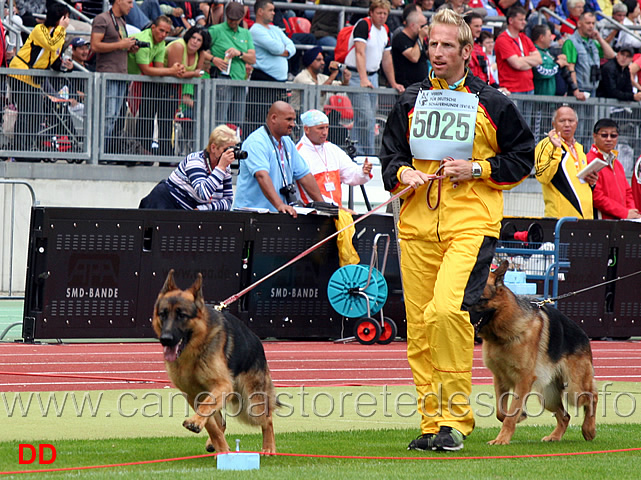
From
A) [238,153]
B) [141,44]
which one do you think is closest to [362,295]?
[238,153]

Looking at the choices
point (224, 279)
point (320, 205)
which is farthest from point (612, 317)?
point (224, 279)

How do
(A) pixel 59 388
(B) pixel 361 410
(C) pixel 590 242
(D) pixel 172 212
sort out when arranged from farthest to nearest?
Result: 1. (C) pixel 590 242
2. (D) pixel 172 212
3. (A) pixel 59 388
4. (B) pixel 361 410

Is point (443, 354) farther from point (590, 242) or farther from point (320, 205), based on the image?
point (590, 242)

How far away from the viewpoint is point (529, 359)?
7.37 m

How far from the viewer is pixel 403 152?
7.20 meters

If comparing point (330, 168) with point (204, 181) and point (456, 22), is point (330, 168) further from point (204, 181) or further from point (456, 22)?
point (456, 22)

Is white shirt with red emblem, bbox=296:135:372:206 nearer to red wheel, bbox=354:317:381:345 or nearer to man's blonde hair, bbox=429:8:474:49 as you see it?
red wheel, bbox=354:317:381:345

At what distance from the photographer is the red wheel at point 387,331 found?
13.3m

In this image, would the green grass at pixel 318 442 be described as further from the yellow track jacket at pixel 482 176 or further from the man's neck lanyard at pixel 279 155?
the man's neck lanyard at pixel 279 155

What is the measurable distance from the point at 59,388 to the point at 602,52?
1589cm

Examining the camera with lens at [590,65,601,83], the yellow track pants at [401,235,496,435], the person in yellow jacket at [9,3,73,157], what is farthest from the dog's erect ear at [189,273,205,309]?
the camera with lens at [590,65,601,83]

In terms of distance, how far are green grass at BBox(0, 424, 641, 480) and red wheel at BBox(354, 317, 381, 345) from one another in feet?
18.0

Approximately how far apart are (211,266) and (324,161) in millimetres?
2238

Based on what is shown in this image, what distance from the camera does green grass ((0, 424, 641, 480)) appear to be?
19.2 feet
